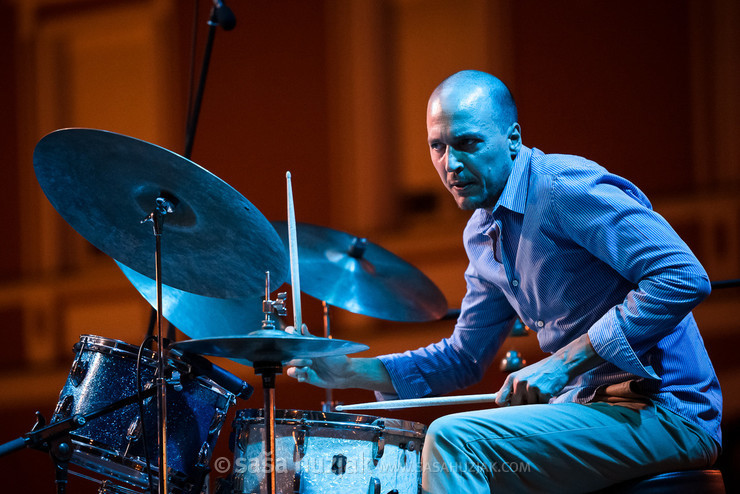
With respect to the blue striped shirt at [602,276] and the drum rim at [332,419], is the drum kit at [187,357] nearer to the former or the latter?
the drum rim at [332,419]

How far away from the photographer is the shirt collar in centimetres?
192

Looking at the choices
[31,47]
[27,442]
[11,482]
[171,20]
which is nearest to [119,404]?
[27,442]

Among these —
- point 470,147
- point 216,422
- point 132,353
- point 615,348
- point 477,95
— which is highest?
point 477,95

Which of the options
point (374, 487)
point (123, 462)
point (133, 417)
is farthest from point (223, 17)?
point (374, 487)

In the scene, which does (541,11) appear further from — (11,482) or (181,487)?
(11,482)

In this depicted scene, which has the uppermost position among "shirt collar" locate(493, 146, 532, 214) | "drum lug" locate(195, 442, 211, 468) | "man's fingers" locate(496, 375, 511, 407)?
"shirt collar" locate(493, 146, 532, 214)

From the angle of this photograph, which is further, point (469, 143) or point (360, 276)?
point (360, 276)

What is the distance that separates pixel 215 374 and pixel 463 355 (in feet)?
2.23

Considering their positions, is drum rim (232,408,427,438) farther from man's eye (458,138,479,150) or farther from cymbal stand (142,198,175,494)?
man's eye (458,138,479,150)

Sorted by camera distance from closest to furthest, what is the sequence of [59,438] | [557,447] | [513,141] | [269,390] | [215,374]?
[557,447]
[269,390]
[513,141]
[59,438]
[215,374]

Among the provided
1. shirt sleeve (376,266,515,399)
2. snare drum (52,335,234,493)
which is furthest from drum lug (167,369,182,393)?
shirt sleeve (376,266,515,399)

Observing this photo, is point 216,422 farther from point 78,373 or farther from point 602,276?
point 602,276

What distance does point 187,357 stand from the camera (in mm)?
2193

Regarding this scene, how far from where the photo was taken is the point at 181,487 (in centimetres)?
216
